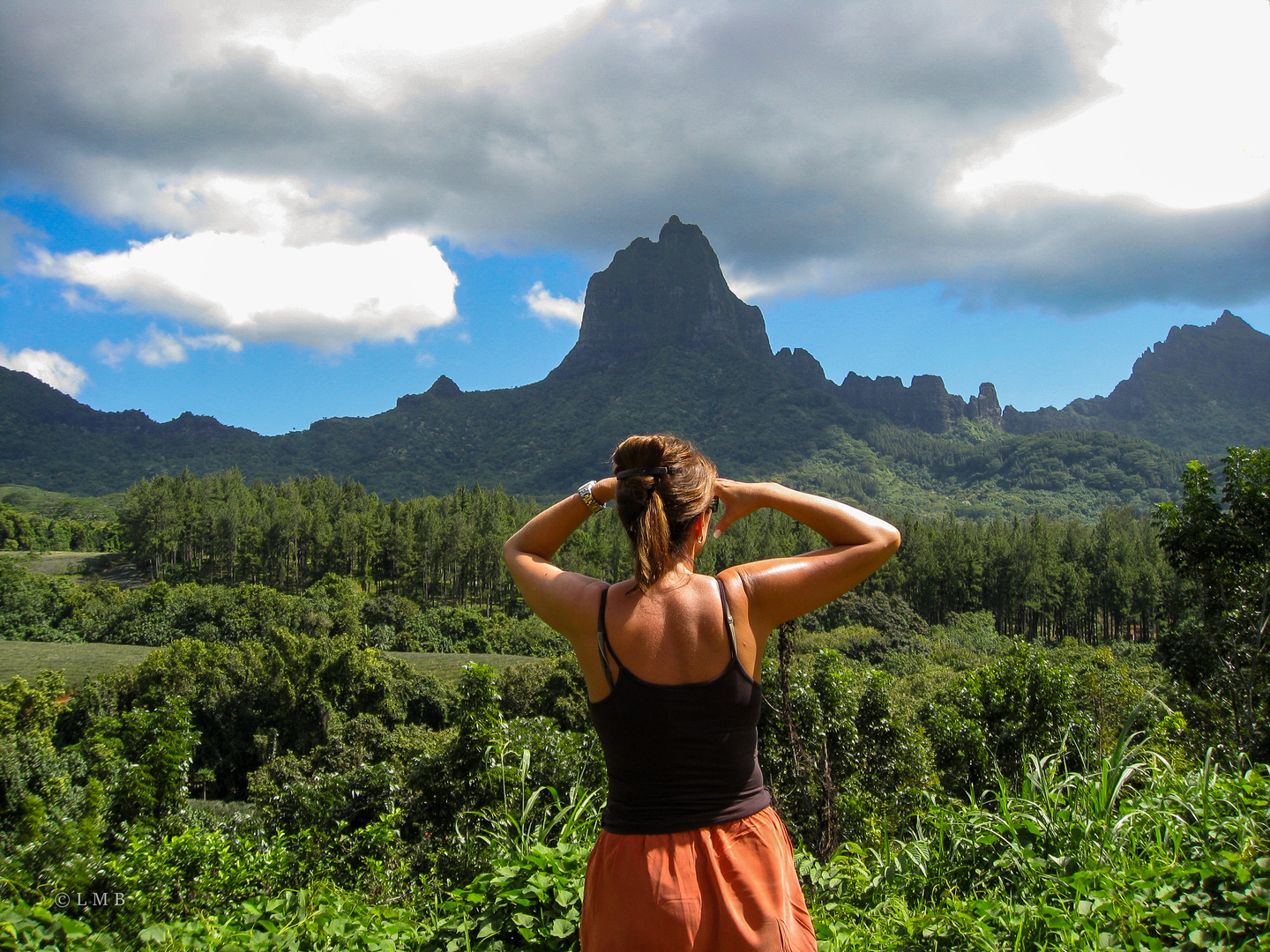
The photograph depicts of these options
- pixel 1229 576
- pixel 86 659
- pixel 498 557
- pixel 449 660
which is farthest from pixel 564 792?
pixel 498 557

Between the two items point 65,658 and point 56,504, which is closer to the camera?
point 65,658

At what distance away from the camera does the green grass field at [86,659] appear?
120ft

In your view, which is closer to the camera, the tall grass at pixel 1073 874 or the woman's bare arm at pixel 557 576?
the woman's bare arm at pixel 557 576

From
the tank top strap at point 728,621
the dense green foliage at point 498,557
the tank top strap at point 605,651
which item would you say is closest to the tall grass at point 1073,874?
the tank top strap at point 728,621

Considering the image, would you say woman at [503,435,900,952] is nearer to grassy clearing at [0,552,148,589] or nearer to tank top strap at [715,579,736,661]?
tank top strap at [715,579,736,661]

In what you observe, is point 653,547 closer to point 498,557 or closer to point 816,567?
point 816,567

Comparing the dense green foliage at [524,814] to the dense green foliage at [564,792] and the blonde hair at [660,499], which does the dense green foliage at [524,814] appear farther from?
the blonde hair at [660,499]

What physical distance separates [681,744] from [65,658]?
50083 mm

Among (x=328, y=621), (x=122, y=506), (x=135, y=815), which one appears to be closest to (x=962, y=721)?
(x=135, y=815)

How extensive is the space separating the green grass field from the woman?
3489cm

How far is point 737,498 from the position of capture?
2.06m

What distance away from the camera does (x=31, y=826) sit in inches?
435

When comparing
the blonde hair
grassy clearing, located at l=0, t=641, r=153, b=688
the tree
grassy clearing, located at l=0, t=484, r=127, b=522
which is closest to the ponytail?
the blonde hair

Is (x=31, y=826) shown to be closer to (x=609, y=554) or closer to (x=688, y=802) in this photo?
(x=688, y=802)
